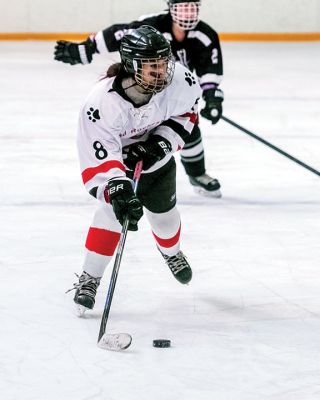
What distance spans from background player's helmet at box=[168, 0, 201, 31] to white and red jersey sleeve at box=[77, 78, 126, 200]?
157 centimetres

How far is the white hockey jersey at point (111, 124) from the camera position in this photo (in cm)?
290

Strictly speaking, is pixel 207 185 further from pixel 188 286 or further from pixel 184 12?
pixel 188 286

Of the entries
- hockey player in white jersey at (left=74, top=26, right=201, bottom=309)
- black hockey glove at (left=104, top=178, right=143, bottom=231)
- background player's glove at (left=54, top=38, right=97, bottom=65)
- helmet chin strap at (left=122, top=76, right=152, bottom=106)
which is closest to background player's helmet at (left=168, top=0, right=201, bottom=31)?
background player's glove at (left=54, top=38, right=97, bottom=65)

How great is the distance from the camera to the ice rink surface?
2609mm

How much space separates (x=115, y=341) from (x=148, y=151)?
60 cm

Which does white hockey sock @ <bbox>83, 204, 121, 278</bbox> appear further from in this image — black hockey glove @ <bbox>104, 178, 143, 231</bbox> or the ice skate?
black hockey glove @ <bbox>104, 178, 143, 231</bbox>

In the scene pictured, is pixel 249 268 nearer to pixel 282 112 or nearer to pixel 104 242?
pixel 104 242

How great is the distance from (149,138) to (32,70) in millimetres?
5317

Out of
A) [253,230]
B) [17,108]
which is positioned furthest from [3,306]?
[17,108]

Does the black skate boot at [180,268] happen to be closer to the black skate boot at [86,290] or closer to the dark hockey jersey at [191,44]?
the black skate boot at [86,290]

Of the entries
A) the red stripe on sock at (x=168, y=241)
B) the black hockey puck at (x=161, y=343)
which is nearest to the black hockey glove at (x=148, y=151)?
the red stripe on sock at (x=168, y=241)

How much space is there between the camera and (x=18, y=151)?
17.9ft

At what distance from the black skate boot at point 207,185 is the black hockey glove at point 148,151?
4.98 feet

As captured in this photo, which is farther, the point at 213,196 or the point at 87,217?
the point at 213,196
